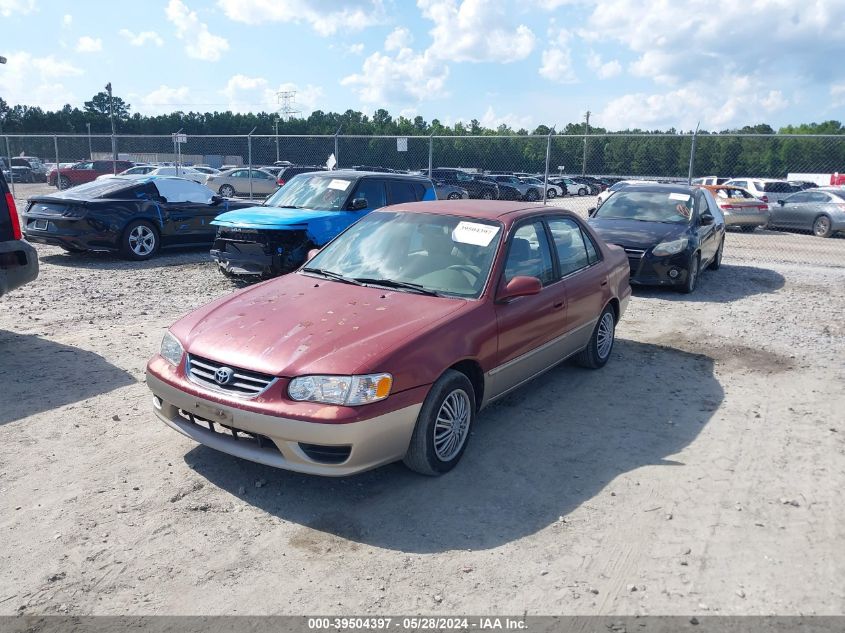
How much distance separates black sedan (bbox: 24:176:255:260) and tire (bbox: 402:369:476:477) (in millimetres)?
8948

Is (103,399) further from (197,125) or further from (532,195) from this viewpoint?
(197,125)

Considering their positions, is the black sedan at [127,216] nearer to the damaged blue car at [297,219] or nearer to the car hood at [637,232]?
the damaged blue car at [297,219]

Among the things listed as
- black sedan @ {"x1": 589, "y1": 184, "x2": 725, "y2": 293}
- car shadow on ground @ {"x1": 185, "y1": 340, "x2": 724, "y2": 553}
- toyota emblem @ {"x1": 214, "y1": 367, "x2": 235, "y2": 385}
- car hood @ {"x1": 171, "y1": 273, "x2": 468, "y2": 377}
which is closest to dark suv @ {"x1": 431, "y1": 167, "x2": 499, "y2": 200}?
black sedan @ {"x1": 589, "y1": 184, "x2": 725, "y2": 293}

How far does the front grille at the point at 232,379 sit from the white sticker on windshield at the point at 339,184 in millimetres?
6320

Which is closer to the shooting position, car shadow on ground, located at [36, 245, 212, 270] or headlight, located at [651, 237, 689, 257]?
headlight, located at [651, 237, 689, 257]

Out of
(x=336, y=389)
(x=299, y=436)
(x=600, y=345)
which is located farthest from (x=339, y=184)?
(x=299, y=436)

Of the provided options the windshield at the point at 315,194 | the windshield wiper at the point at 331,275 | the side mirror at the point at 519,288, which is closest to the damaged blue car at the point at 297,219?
the windshield at the point at 315,194

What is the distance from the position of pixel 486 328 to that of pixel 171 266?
8333mm

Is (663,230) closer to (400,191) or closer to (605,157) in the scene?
(400,191)

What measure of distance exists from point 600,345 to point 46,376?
15.9 ft

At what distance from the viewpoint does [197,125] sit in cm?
7038

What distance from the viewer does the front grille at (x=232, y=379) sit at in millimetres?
3748

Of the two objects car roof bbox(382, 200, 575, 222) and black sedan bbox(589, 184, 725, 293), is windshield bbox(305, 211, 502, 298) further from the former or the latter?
black sedan bbox(589, 184, 725, 293)

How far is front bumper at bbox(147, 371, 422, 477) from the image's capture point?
3.60m
